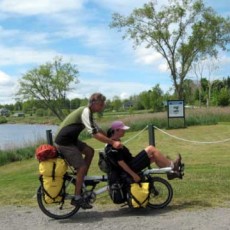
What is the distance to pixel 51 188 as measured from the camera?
22.4 ft

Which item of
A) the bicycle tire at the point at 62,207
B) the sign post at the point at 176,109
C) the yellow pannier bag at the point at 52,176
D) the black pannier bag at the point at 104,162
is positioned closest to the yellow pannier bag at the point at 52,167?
the yellow pannier bag at the point at 52,176

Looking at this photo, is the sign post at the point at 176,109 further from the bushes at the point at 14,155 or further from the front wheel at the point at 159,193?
the front wheel at the point at 159,193

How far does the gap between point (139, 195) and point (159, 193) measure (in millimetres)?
493

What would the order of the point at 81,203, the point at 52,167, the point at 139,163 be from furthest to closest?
the point at 139,163, the point at 81,203, the point at 52,167

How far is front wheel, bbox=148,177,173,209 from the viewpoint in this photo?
23.2 feet

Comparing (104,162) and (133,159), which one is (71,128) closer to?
(104,162)

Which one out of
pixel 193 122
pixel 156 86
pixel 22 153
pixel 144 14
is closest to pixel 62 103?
pixel 156 86

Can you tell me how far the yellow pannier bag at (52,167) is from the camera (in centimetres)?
677

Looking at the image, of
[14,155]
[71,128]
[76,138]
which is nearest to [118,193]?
[76,138]

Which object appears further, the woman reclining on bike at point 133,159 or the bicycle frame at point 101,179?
the bicycle frame at point 101,179

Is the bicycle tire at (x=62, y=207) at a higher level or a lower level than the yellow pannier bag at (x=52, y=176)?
lower

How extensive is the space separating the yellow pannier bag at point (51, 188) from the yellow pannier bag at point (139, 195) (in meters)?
1.05

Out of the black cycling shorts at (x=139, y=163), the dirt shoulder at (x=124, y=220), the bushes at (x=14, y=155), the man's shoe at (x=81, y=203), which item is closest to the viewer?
the dirt shoulder at (x=124, y=220)

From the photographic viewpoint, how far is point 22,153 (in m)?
22.0
